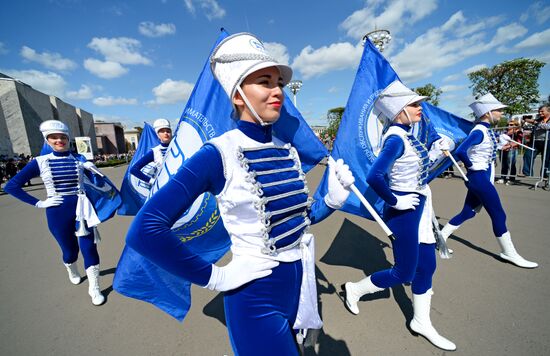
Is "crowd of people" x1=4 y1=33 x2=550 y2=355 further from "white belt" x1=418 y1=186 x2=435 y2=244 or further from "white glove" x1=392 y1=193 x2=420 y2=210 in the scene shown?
"white belt" x1=418 y1=186 x2=435 y2=244

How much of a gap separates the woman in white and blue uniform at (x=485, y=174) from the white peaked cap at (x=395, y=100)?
1834mm

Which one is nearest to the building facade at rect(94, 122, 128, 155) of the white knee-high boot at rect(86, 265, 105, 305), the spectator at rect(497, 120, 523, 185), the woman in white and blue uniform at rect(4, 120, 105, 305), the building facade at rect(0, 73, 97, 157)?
the building facade at rect(0, 73, 97, 157)

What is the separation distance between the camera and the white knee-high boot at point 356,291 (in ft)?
8.91

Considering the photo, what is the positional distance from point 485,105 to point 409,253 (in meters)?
3.22

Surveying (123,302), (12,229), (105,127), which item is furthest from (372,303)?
(105,127)

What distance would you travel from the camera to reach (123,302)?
3352 millimetres

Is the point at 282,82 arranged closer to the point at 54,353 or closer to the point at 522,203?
the point at 54,353

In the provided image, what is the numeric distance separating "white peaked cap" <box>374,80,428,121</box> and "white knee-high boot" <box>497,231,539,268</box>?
2674mm

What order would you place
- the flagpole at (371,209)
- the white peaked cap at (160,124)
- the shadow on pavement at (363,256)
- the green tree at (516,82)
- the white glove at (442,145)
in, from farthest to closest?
the green tree at (516,82) < the white peaked cap at (160,124) < the white glove at (442,145) < the shadow on pavement at (363,256) < the flagpole at (371,209)

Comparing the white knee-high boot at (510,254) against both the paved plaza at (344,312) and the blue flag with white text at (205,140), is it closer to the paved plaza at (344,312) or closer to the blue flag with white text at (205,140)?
A: the paved plaza at (344,312)

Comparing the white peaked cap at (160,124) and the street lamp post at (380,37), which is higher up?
the street lamp post at (380,37)

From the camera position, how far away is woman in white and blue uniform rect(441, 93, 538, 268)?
3627mm

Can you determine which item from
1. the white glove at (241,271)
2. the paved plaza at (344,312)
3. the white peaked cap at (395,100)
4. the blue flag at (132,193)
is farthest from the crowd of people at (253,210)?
the blue flag at (132,193)

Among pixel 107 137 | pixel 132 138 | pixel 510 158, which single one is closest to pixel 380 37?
pixel 510 158
